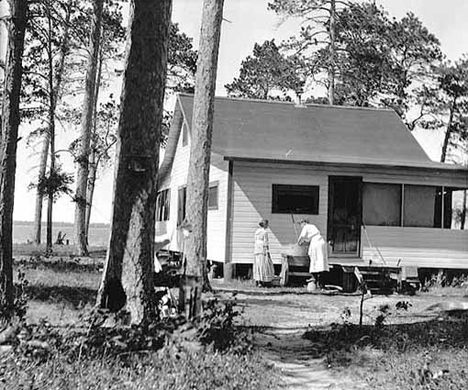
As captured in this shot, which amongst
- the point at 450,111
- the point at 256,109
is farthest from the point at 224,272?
the point at 450,111

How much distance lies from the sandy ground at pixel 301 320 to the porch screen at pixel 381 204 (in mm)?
3457

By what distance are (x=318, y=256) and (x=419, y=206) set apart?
4447 mm

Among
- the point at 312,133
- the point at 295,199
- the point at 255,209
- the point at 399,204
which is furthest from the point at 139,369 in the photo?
the point at 312,133

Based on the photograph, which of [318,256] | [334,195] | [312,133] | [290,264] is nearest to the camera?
[318,256]

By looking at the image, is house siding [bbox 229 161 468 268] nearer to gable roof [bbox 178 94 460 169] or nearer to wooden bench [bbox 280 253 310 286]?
gable roof [bbox 178 94 460 169]

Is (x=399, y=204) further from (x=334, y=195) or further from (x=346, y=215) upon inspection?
(x=334, y=195)

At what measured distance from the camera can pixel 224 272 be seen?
1925 centimetres

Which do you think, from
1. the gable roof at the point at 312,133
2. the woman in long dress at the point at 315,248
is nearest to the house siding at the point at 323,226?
the gable roof at the point at 312,133

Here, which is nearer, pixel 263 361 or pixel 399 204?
pixel 263 361

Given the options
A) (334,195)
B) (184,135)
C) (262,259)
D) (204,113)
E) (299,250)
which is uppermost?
(184,135)

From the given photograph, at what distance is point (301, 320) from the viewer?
11969 mm

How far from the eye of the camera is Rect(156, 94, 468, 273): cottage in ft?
63.4

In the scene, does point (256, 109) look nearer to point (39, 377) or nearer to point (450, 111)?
point (39, 377)

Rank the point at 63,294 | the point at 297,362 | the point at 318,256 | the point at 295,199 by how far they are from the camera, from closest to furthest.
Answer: the point at 297,362
the point at 63,294
the point at 318,256
the point at 295,199
